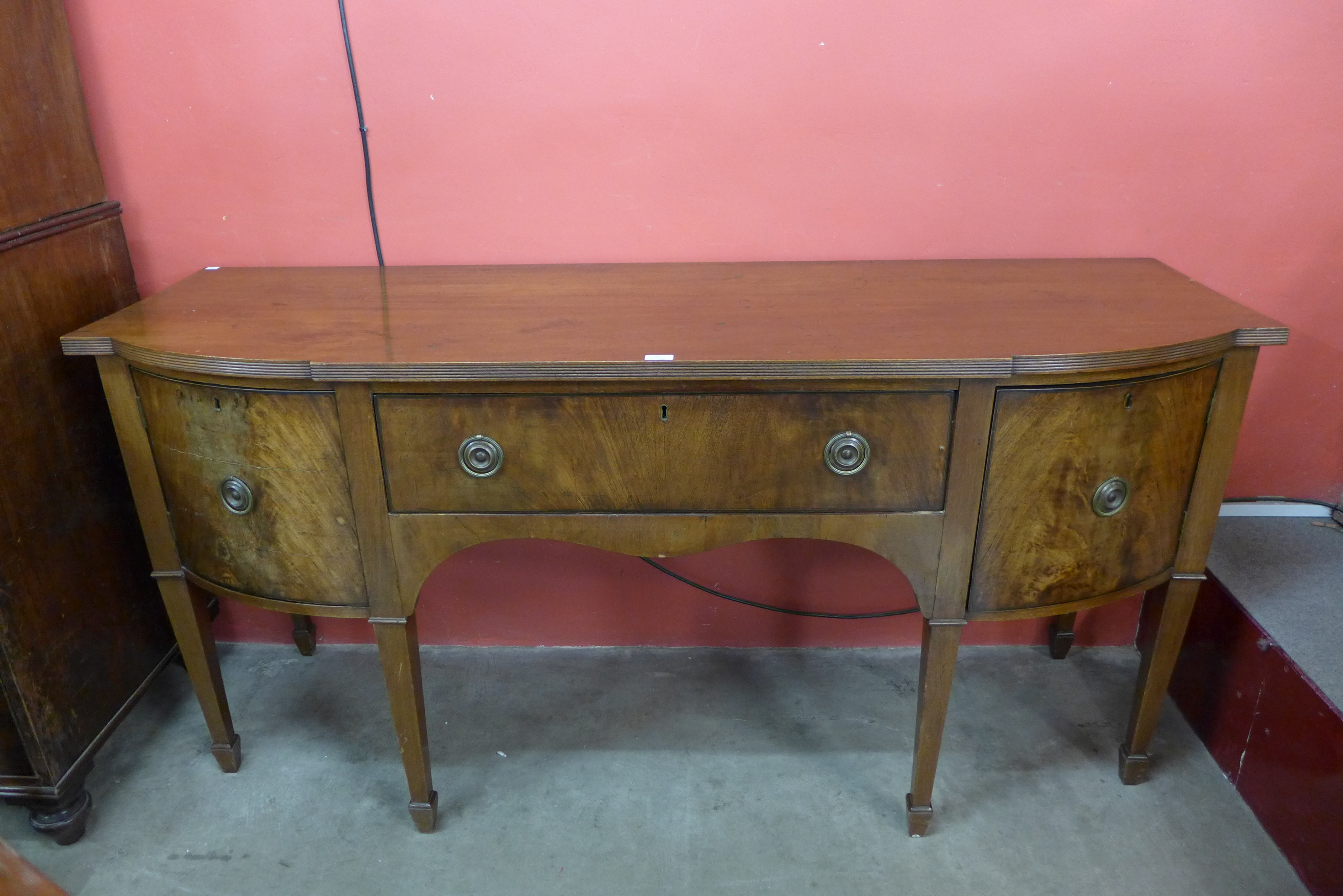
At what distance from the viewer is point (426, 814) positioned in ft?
5.07

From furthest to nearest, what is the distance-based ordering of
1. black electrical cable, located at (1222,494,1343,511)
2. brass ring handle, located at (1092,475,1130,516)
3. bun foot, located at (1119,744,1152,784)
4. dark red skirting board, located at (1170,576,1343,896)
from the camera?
black electrical cable, located at (1222,494,1343,511), bun foot, located at (1119,744,1152,784), dark red skirting board, located at (1170,576,1343,896), brass ring handle, located at (1092,475,1130,516)

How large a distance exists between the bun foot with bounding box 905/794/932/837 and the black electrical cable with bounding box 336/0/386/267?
131 centimetres

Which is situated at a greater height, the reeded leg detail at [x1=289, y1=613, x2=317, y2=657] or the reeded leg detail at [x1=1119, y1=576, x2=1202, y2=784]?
the reeded leg detail at [x1=1119, y1=576, x2=1202, y2=784]

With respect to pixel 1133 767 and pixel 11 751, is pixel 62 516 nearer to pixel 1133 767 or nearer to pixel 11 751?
pixel 11 751

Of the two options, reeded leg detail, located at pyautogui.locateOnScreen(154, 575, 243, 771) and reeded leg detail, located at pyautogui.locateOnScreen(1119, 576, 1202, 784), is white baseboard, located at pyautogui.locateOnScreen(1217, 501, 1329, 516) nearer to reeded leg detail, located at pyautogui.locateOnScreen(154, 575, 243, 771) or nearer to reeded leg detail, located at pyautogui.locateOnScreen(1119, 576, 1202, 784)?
reeded leg detail, located at pyautogui.locateOnScreen(1119, 576, 1202, 784)

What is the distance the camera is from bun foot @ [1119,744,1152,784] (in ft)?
5.31

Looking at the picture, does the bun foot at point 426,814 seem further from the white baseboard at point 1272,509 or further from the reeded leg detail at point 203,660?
the white baseboard at point 1272,509

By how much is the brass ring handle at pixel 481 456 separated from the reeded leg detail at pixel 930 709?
67cm

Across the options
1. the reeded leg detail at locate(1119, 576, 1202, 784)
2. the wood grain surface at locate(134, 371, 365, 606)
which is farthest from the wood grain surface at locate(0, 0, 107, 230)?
the reeded leg detail at locate(1119, 576, 1202, 784)

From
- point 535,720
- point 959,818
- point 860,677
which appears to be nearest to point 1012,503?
point 959,818

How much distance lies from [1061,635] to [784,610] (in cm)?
57

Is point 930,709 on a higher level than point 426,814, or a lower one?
higher

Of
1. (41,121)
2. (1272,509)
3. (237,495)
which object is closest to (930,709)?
(1272,509)

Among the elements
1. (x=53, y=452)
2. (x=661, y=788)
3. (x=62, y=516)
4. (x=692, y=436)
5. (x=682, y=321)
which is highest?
(x=682, y=321)
